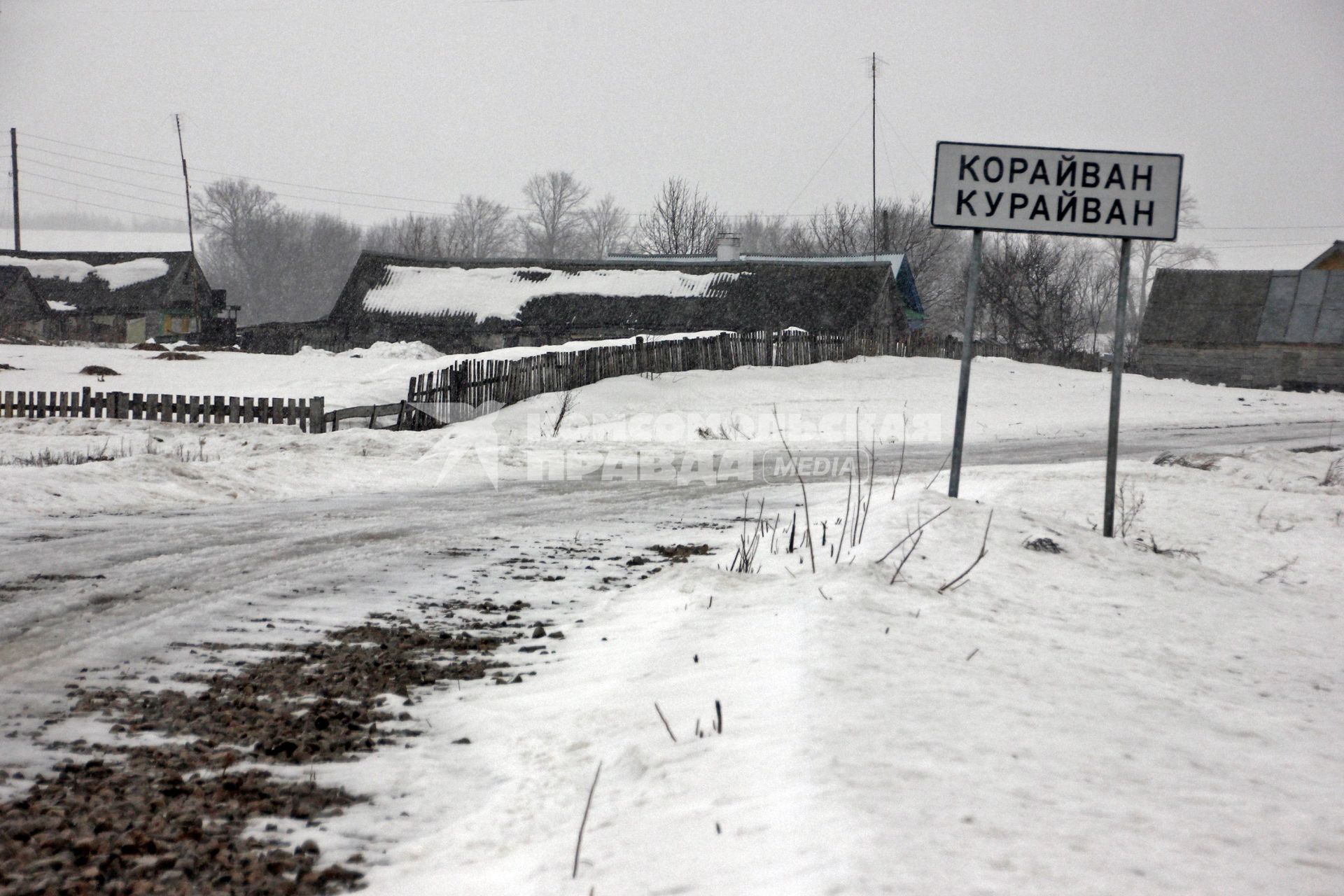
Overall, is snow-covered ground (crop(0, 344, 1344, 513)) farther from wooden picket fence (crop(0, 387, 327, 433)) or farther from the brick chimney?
the brick chimney

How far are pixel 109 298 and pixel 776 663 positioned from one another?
68.6 metres

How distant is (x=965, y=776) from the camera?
2.91 metres

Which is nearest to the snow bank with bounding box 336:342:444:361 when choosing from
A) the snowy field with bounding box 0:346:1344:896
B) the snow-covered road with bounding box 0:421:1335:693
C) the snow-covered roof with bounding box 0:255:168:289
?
the snowy field with bounding box 0:346:1344:896

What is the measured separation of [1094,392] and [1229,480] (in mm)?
22015

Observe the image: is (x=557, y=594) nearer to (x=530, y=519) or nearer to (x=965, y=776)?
(x=530, y=519)

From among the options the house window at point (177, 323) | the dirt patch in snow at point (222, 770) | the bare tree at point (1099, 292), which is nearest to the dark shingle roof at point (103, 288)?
the house window at point (177, 323)

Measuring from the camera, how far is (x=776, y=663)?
409cm

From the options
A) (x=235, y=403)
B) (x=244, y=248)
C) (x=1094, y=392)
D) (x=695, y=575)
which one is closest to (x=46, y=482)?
(x=695, y=575)

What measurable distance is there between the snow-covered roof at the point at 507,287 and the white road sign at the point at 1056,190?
112 ft

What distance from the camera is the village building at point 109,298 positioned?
59578mm

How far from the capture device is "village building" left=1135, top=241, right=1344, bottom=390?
42.8 metres

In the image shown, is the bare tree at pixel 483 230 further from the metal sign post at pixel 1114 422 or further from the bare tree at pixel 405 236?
the metal sign post at pixel 1114 422

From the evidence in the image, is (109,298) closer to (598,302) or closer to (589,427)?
(598,302)

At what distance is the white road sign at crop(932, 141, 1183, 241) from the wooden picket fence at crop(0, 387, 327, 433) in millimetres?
12029
